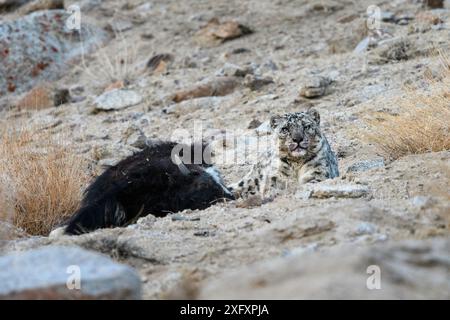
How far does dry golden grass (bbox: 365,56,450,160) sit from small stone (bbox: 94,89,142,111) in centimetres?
612

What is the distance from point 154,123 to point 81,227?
6.02 metres

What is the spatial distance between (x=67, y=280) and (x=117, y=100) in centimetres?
1017

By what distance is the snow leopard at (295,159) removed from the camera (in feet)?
28.3

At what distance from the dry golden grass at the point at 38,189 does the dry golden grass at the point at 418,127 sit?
3128mm

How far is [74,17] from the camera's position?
1738cm

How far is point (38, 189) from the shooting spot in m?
8.30

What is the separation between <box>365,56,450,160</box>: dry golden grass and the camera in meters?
8.30

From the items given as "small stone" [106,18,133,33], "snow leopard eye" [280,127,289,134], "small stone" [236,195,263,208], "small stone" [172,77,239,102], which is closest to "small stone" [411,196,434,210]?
"small stone" [236,195,263,208]

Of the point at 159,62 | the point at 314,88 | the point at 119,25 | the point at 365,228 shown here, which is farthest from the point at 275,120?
the point at 119,25

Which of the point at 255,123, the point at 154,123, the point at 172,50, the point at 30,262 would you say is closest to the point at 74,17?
the point at 172,50

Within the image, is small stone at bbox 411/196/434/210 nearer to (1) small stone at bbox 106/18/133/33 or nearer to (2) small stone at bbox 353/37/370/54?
(2) small stone at bbox 353/37/370/54

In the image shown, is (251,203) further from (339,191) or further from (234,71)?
(234,71)

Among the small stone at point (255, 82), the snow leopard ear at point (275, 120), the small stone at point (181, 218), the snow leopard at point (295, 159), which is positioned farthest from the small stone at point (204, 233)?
the small stone at point (255, 82)

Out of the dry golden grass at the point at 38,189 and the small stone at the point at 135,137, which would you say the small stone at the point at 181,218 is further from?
the small stone at the point at 135,137
